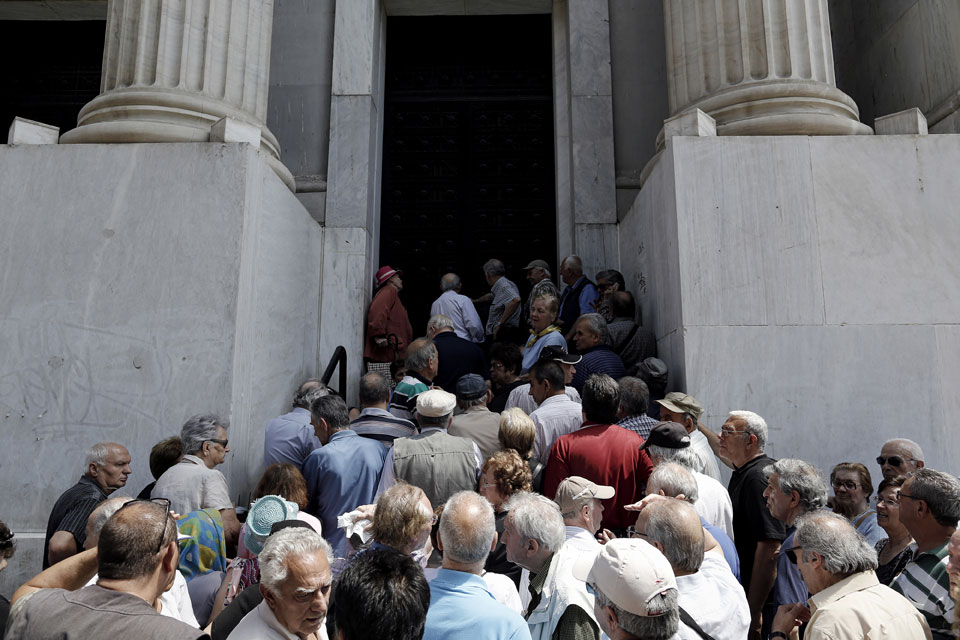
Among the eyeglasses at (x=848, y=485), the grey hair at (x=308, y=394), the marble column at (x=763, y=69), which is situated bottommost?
the eyeglasses at (x=848, y=485)

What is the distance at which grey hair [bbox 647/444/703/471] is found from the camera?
4879 mm

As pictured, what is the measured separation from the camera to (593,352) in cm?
702

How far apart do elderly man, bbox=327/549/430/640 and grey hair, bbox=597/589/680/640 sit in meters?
0.65

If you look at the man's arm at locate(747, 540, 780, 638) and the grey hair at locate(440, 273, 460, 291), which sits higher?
the grey hair at locate(440, 273, 460, 291)

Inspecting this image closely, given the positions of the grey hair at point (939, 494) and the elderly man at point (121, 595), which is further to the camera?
the grey hair at point (939, 494)

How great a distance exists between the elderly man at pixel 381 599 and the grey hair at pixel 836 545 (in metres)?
1.64

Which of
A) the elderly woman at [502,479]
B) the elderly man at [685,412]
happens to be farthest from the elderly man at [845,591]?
the elderly man at [685,412]

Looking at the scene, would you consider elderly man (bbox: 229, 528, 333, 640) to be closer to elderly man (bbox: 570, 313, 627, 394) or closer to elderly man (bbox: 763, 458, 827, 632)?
elderly man (bbox: 763, 458, 827, 632)

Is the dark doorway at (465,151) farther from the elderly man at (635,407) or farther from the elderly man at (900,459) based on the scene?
the elderly man at (900,459)

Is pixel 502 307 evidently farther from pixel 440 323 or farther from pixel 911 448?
pixel 911 448

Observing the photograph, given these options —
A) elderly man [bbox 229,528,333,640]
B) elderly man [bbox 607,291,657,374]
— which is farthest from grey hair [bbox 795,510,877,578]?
elderly man [bbox 607,291,657,374]

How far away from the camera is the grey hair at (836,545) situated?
Answer: 3.26 meters

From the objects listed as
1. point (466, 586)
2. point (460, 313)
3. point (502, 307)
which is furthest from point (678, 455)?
point (502, 307)

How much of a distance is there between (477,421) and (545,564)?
2.20m
